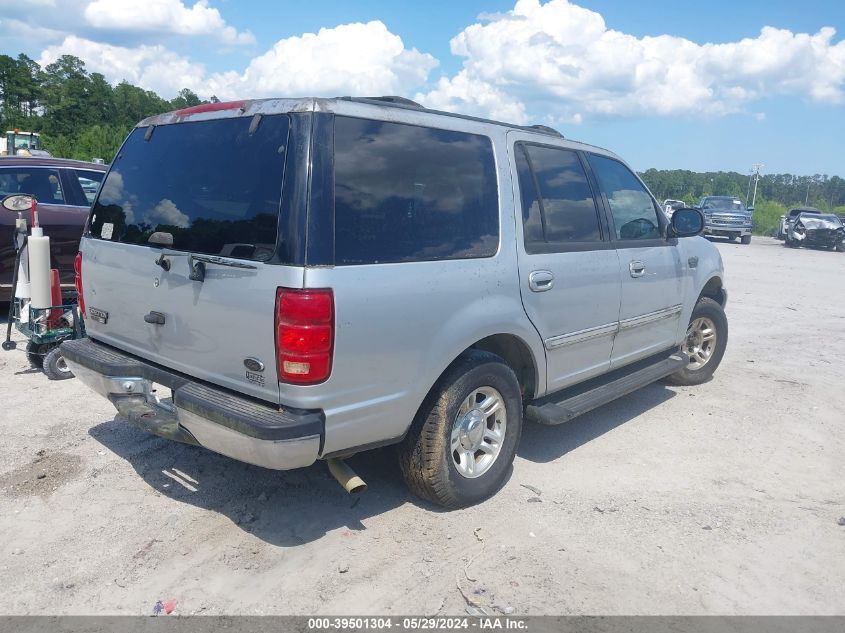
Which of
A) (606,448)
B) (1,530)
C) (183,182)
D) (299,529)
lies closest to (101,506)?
(1,530)

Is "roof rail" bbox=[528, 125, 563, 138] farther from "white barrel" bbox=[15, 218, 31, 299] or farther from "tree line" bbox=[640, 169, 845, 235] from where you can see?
"tree line" bbox=[640, 169, 845, 235]

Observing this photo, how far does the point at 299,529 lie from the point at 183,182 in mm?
1890

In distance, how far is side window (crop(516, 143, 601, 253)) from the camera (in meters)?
4.09

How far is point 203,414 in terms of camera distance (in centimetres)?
310

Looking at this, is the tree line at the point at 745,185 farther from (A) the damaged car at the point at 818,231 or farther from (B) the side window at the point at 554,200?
(B) the side window at the point at 554,200

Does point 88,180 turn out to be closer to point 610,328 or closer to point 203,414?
point 203,414

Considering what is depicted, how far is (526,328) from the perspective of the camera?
395cm

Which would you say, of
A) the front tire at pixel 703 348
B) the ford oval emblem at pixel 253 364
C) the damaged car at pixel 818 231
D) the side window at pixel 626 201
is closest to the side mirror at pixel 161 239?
the ford oval emblem at pixel 253 364

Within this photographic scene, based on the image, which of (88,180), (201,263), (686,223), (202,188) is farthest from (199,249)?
(88,180)

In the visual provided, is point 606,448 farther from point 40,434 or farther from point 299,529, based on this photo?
point 40,434

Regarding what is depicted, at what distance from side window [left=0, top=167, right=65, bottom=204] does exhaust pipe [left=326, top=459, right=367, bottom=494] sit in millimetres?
6069

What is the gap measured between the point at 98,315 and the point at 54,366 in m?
2.14

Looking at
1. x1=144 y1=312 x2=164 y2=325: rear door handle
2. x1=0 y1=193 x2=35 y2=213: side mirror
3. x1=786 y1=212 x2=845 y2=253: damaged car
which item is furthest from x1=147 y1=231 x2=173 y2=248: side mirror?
x1=786 y1=212 x2=845 y2=253: damaged car

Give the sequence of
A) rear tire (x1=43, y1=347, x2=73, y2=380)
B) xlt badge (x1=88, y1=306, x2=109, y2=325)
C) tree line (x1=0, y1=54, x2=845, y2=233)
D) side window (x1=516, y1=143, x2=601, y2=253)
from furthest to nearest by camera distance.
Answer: tree line (x1=0, y1=54, x2=845, y2=233), rear tire (x1=43, y1=347, x2=73, y2=380), side window (x1=516, y1=143, x2=601, y2=253), xlt badge (x1=88, y1=306, x2=109, y2=325)
